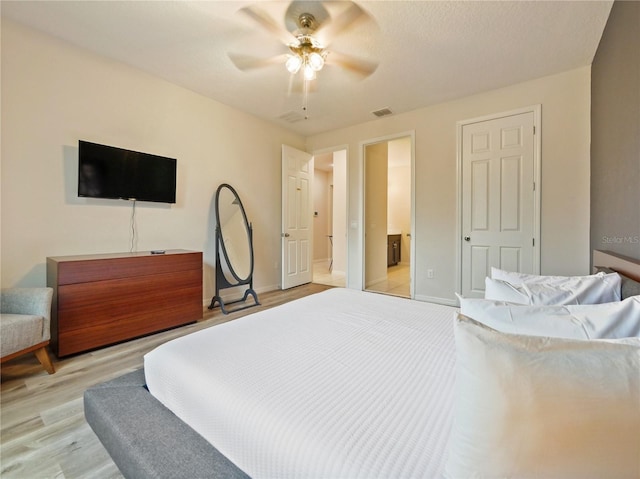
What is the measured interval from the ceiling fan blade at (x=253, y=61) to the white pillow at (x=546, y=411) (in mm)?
2999

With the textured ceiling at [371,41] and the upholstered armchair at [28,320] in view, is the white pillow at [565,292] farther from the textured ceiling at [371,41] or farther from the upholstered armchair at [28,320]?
the upholstered armchair at [28,320]

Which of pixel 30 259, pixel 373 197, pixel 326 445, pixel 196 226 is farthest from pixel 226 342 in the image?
pixel 373 197

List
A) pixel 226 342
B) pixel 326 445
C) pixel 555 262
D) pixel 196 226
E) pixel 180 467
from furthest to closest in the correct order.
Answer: pixel 196 226 < pixel 555 262 < pixel 226 342 < pixel 180 467 < pixel 326 445

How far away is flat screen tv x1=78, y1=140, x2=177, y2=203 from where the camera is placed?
100 inches

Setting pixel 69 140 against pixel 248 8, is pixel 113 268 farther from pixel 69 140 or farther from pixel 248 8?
pixel 248 8

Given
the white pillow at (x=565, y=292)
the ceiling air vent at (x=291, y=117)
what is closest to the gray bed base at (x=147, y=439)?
the white pillow at (x=565, y=292)

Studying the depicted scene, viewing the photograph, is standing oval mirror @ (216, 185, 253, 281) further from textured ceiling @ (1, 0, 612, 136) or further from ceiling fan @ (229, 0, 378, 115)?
ceiling fan @ (229, 0, 378, 115)

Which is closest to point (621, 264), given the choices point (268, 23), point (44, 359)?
point (268, 23)

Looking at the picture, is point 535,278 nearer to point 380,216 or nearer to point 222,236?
point 222,236

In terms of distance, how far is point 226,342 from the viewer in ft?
3.96

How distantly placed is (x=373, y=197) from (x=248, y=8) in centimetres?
338

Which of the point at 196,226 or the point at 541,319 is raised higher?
the point at 196,226

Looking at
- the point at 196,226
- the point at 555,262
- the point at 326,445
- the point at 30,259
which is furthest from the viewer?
the point at 196,226

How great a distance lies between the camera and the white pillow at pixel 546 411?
0.47m
